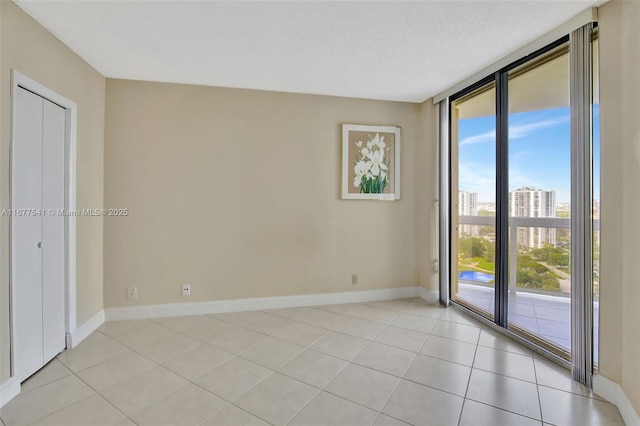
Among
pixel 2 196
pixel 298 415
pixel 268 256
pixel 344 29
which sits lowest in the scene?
pixel 298 415

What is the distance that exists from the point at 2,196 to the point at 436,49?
3.31 meters

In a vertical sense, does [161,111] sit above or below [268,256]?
above

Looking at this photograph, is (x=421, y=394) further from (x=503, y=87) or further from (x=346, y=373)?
(x=503, y=87)

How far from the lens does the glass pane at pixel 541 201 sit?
2.45 m

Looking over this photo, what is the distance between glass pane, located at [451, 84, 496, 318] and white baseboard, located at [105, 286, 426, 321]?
696 mm

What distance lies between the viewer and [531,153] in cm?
267

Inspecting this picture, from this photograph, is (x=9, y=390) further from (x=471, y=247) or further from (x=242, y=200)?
(x=471, y=247)

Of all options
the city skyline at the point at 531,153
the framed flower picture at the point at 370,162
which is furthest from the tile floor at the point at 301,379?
the framed flower picture at the point at 370,162

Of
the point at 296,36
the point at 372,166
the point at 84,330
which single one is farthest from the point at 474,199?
the point at 84,330

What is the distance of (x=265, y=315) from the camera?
11.2 ft

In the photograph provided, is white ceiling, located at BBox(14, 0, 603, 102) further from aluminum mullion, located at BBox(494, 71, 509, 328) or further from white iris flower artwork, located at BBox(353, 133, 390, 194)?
white iris flower artwork, located at BBox(353, 133, 390, 194)

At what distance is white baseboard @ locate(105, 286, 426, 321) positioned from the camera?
128 inches

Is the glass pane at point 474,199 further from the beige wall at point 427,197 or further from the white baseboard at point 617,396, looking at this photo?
the white baseboard at point 617,396

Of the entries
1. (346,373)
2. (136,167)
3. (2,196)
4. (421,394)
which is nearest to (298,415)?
(346,373)
